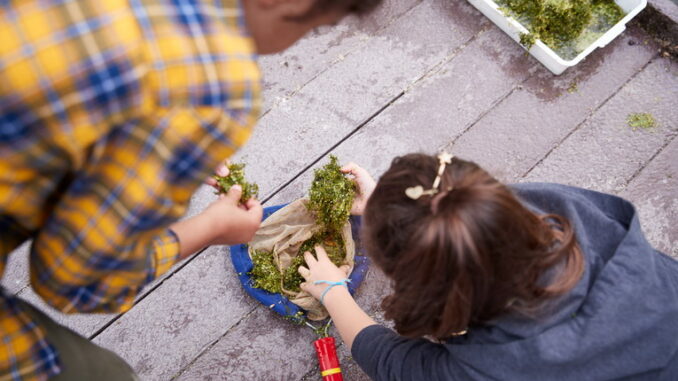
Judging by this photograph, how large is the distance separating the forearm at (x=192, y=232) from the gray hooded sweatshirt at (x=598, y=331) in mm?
716

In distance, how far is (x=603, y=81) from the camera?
2.40 meters

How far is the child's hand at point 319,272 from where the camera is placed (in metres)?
1.89

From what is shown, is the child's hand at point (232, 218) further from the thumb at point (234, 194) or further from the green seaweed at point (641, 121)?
the green seaweed at point (641, 121)

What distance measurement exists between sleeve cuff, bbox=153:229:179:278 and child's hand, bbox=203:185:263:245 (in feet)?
0.57

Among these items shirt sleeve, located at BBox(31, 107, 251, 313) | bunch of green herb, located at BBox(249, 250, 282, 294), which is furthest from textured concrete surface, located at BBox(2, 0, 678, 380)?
shirt sleeve, located at BBox(31, 107, 251, 313)

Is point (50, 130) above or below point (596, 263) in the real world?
above

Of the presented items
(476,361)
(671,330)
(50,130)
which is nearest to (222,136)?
(50,130)

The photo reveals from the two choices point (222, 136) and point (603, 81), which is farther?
point (603, 81)

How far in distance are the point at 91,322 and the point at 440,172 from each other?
139 centimetres

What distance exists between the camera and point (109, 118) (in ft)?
2.62

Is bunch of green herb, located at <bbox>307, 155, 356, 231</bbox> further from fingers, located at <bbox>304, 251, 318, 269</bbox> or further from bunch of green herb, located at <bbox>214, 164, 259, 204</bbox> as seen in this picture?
bunch of green herb, located at <bbox>214, 164, 259, 204</bbox>

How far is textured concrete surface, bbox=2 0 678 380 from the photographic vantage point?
6.52ft

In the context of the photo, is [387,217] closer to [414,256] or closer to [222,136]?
[414,256]

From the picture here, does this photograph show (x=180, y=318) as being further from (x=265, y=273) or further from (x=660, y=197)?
(x=660, y=197)
